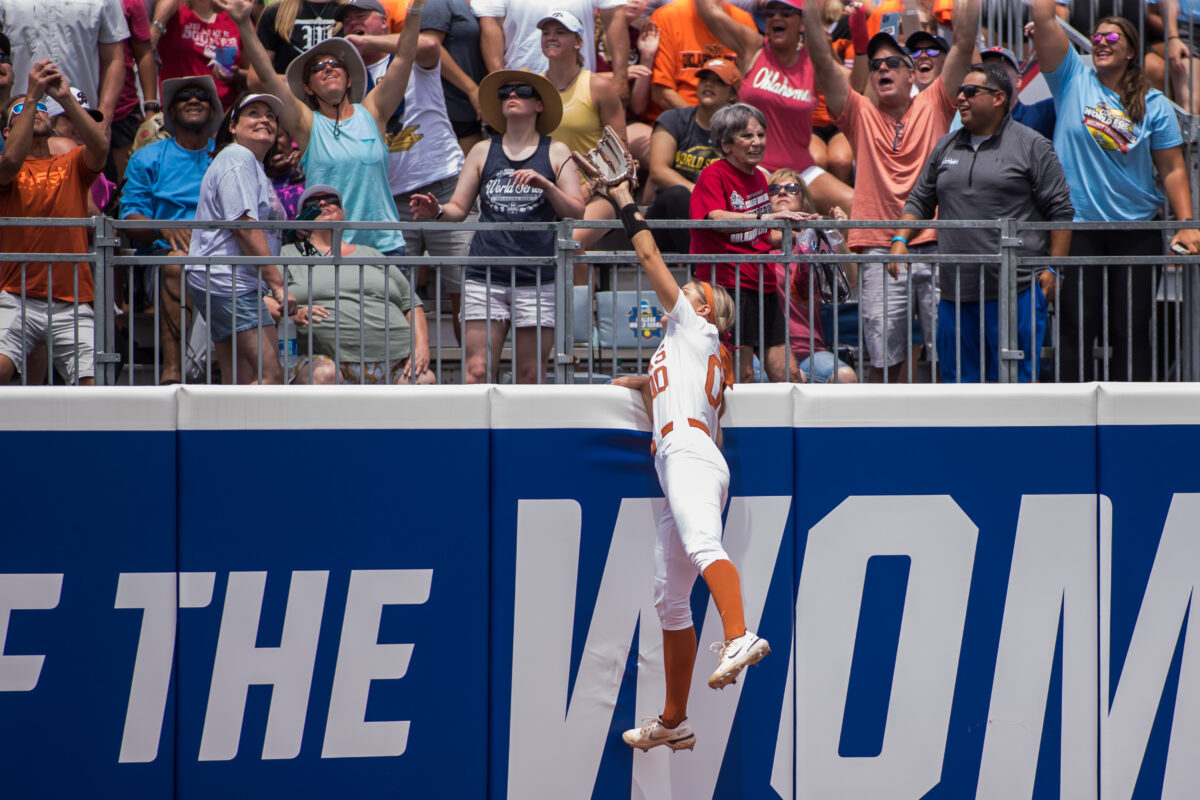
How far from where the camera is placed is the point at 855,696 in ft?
18.8

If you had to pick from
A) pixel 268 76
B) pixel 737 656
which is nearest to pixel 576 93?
pixel 268 76

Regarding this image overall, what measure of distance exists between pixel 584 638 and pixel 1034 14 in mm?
5062

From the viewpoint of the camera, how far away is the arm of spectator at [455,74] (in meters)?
9.76

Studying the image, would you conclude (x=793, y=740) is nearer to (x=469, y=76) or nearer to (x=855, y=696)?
(x=855, y=696)

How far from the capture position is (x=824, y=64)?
8.66 m

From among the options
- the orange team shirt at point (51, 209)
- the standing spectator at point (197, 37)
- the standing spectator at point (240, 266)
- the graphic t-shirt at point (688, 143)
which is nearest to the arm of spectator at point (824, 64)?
the graphic t-shirt at point (688, 143)

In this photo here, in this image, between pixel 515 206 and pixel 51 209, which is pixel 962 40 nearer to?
pixel 515 206

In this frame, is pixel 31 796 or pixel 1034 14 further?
pixel 1034 14

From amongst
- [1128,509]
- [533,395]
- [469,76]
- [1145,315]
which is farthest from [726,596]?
[469,76]

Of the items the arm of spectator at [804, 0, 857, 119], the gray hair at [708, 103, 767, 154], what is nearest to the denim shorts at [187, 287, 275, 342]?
the gray hair at [708, 103, 767, 154]

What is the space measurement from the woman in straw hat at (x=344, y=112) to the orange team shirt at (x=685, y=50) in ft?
7.34

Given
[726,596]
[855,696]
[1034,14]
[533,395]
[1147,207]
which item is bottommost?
[855,696]

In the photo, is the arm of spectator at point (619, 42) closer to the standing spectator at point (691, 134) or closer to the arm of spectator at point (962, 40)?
the standing spectator at point (691, 134)

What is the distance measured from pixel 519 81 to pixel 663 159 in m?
1.37
